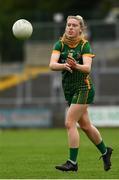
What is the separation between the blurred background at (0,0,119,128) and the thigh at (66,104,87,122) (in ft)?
58.0

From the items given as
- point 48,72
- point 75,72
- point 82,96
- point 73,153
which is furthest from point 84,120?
point 48,72

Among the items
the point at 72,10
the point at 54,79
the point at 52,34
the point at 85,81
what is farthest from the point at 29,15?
the point at 85,81

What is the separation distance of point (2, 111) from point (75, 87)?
19382 millimetres

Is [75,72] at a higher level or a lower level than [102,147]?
higher

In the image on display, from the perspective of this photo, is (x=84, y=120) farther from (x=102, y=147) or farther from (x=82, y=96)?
(x=102, y=147)

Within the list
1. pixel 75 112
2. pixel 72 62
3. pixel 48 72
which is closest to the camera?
pixel 72 62

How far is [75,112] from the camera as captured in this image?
38.5ft

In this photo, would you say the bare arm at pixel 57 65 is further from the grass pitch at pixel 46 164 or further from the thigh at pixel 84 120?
the grass pitch at pixel 46 164

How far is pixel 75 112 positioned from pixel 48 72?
881 inches

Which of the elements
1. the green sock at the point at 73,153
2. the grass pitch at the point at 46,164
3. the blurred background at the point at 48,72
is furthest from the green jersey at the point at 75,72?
the blurred background at the point at 48,72

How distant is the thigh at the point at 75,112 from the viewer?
1176 centimetres

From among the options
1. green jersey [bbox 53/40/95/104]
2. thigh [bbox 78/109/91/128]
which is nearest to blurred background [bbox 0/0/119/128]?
thigh [bbox 78/109/91/128]

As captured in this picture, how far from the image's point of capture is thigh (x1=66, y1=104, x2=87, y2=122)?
11.8 meters

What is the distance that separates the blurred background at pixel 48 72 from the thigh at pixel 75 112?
17.7 m
